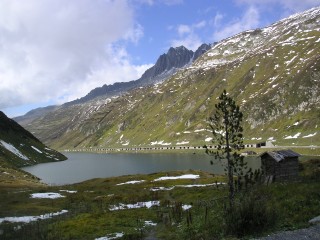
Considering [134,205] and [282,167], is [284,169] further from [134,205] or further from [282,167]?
[134,205]

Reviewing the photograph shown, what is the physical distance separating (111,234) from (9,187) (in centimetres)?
6557

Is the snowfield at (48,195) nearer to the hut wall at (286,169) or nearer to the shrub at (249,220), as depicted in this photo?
the hut wall at (286,169)

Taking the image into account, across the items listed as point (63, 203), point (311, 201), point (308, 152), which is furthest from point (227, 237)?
point (308, 152)

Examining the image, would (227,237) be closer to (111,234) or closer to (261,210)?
(261,210)

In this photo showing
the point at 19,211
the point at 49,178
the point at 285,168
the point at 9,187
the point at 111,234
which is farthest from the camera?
the point at 49,178

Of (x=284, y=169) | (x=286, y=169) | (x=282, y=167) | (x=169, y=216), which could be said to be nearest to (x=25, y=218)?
(x=169, y=216)

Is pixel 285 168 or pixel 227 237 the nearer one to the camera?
pixel 227 237

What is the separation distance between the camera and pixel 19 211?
5675 cm

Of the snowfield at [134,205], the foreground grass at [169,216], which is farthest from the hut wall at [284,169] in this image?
the snowfield at [134,205]

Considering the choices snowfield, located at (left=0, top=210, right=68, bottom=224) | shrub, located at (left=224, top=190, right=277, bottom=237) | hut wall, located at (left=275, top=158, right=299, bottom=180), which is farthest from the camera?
hut wall, located at (left=275, top=158, right=299, bottom=180)

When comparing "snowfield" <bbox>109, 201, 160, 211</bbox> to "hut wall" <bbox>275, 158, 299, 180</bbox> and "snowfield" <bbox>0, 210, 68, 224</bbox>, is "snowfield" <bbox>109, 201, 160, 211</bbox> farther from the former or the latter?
"hut wall" <bbox>275, 158, 299, 180</bbox>

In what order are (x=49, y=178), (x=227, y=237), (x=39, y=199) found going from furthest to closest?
(x=49, y=178) < (x=39, y=199) < (x=227, y=237)

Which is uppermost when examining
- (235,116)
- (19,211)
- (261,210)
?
(235,116)

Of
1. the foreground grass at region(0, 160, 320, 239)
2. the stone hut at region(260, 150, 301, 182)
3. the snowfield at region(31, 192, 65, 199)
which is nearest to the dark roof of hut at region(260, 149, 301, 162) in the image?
the stone hut at region(260, 150, 301, 182)
